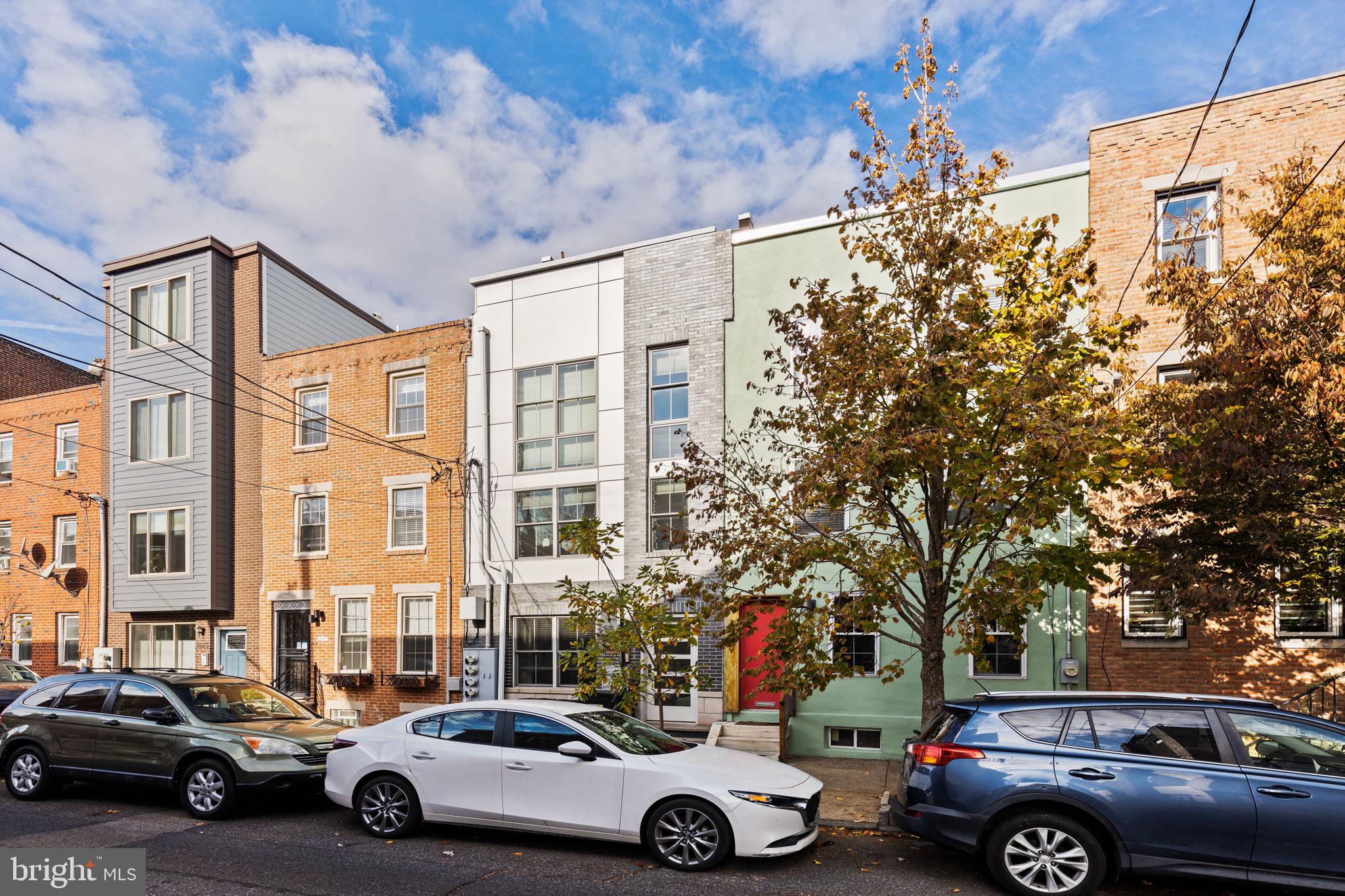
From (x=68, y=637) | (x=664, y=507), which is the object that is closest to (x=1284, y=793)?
(x=664, y=507)

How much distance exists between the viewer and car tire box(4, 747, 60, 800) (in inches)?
407

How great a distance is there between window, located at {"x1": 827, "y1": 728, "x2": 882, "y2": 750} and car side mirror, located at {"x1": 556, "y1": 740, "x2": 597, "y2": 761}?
6967mm

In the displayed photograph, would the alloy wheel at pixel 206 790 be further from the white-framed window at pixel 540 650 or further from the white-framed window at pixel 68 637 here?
the white-framed window at pixel 68 637

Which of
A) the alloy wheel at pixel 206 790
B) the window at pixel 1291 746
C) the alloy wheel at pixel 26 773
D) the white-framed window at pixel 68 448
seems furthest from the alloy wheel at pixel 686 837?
the white-framed window at pixel 68 448

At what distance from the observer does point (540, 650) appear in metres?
16.6

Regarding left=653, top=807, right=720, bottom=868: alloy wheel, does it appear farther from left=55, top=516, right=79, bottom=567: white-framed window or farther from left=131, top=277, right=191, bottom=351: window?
left=55, top=516, right=79, bottom=567: white-framed window

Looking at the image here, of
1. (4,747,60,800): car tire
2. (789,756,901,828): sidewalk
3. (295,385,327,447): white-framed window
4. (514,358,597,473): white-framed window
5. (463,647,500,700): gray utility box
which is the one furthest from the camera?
(295,385,327,447): white-framed window

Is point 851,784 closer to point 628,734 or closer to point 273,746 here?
point 628,734

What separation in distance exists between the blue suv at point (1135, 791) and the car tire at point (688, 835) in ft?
5.38

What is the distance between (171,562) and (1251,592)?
822 inches

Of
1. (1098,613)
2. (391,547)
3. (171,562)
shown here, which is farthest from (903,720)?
(171,562)

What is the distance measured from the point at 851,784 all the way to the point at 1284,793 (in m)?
5.91

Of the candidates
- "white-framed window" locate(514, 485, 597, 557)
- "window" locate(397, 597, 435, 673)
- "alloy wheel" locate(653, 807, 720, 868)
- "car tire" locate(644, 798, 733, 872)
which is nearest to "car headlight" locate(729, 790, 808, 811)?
"car tire" locate(644, 798, 733, 872)

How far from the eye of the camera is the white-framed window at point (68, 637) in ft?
72.4
